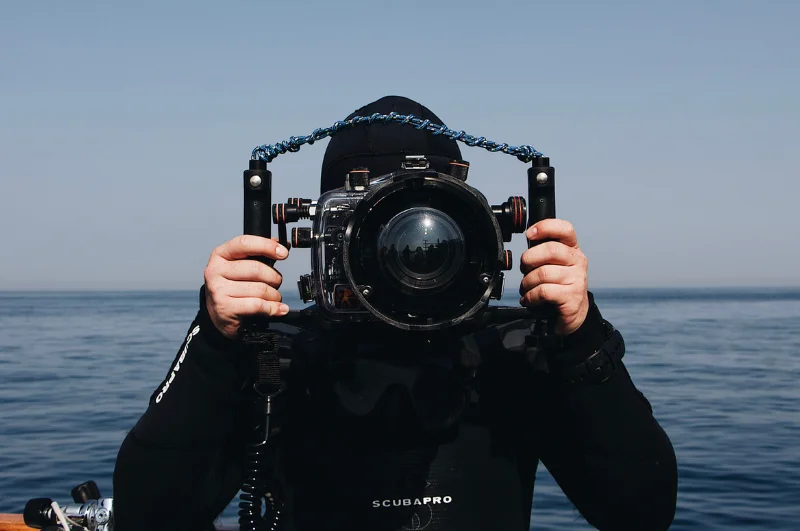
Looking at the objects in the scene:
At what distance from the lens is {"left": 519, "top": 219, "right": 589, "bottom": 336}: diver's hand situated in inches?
75.8

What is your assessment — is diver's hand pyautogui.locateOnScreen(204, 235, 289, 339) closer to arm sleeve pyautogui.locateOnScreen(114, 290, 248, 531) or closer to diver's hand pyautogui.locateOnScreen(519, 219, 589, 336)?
arm sleeve pyautogui.locateOnScreen(114, 290, 248, 531)

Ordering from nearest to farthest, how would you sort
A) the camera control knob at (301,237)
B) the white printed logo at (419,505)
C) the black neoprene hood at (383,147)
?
the camera control knob at (301,237) < the white printed logo at (419,505) < the black neoprene hood at (383,147)

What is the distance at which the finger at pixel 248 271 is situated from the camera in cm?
192

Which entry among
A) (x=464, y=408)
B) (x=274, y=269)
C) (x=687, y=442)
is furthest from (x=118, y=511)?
(x=687, y=442)

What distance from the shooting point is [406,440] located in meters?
2.22

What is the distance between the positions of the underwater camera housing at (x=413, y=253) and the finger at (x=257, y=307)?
0.40 feet

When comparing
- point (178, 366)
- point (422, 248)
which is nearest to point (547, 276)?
point (422, 248)

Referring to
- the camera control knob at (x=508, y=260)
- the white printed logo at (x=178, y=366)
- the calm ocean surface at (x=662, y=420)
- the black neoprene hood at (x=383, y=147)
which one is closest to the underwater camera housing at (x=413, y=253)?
the camera control knob at (x=508, y=260)

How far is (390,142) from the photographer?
2.50 metres

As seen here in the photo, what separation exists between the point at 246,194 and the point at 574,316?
0.86 metres

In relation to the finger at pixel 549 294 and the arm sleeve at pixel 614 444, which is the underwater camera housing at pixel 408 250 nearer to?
the finger at pixel 549 294

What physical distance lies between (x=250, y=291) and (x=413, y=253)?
41cm

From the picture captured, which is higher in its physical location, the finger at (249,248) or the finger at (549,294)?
the finger at (249,248)

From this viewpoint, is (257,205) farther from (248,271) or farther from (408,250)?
(408,250)
